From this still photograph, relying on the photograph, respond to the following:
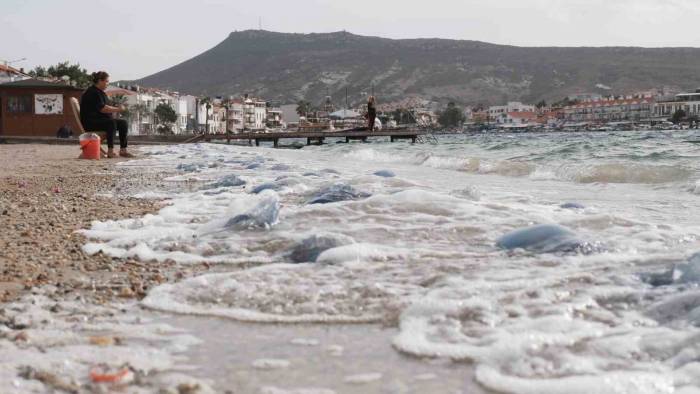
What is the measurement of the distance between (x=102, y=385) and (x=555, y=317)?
1.42 metres

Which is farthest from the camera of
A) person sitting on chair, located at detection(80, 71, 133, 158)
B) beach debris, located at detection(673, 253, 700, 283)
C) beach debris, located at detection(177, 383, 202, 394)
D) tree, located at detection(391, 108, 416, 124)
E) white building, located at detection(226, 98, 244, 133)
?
tree, located at detection(391, 108, 416, 124)

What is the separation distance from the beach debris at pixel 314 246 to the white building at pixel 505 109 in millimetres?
160513

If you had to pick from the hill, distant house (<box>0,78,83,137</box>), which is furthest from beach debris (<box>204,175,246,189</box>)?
the hill

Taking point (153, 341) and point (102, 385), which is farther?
point (153, 341)

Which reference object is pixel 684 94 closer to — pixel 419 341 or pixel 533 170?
pixel 533 170

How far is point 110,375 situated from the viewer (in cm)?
185

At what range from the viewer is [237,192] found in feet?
22.4

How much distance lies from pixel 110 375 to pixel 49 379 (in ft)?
0.49

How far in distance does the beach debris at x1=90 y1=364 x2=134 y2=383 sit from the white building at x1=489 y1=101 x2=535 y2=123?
162419 millimetres

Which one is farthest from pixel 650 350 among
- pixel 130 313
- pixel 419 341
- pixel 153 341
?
pixel 130 313

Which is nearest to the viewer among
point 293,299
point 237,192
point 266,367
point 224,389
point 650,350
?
point 224,389

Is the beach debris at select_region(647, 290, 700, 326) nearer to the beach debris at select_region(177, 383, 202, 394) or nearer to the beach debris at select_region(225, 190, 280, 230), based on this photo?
the beach debris at select_region(177, 383, 202, 394)

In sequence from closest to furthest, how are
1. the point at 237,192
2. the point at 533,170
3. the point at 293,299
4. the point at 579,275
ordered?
the point at 293,299, the point at 579,275, the point at 237,192, the point at 533,170

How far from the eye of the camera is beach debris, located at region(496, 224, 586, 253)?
3.55 metres
